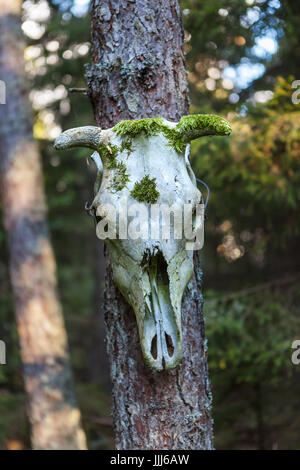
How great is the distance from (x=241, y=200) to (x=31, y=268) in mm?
2513

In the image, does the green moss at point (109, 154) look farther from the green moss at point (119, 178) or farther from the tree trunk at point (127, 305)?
the tree trunk at point (127, 305)

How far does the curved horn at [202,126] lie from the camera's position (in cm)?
197

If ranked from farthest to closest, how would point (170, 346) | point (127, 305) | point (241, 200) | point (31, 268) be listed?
point (241, 200)
point (31, 268)
point (127, 305)
point (170, 346)

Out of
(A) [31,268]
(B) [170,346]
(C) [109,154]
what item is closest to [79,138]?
(C) [109,154]

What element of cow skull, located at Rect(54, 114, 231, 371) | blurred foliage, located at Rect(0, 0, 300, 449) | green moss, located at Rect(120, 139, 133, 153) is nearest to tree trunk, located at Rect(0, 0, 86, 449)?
blurred foliage, located at Rect(0, 0, 300, 449)

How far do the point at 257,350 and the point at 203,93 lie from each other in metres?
3.40

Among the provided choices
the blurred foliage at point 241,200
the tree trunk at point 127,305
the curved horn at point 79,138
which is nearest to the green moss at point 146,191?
the curved horn at point 79,138

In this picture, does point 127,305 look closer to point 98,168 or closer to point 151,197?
point 151,197

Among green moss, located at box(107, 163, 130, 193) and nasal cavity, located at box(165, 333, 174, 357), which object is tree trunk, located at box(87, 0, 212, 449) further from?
green moss, located at box(107, 163, 130, 193)

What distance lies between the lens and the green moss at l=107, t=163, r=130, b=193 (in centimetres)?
203

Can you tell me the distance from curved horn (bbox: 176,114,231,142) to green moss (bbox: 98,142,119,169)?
310 mm

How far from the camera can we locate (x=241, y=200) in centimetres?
526

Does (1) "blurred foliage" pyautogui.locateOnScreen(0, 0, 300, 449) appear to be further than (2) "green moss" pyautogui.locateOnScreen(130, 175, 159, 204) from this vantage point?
Yes
